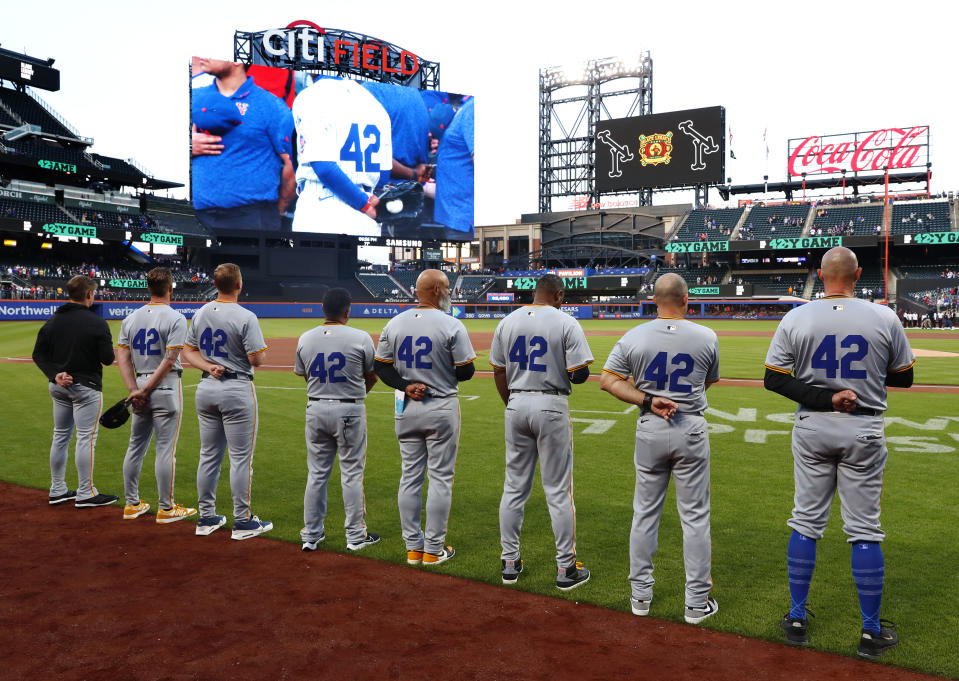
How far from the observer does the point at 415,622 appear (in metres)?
4.31

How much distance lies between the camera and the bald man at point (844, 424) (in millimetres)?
4000

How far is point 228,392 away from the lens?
5.72 meters

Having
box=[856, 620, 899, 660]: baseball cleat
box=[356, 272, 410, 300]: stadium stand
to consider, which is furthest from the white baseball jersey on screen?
box=[856, 620, 899, 660]: baseball cleat

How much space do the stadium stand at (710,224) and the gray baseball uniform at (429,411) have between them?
2672 inches

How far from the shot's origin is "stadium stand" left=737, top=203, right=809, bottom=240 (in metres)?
66.4

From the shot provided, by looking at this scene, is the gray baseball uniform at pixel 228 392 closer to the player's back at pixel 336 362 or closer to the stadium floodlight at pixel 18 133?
the player's back at pixel 336 362

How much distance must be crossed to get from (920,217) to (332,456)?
7088cm

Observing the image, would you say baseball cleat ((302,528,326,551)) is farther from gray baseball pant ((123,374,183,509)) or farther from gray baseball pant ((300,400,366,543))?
gray baseball pant ((123,374,183,509))

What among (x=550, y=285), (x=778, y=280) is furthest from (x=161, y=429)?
(x=778, y=280)

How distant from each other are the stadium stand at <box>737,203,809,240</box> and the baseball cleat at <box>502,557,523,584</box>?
67.2 metres

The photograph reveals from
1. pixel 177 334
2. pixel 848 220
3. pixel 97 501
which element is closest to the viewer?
pixel 177 334

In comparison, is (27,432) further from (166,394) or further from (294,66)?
(294,66)

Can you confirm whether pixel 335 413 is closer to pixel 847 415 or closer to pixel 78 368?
pixel 78 368

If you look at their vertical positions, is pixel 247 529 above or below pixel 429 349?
below
